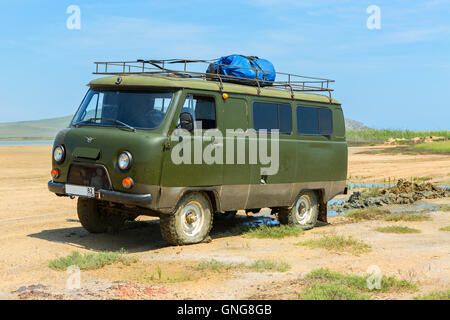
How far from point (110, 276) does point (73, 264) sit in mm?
751

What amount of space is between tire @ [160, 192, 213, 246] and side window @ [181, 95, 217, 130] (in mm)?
1180

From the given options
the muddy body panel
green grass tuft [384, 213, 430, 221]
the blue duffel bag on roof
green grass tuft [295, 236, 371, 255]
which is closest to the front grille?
the muddy body panel

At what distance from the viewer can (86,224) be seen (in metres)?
11.0

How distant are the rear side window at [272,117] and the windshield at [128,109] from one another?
2161 mm

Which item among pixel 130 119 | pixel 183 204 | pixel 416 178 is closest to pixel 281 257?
pixel 183 204

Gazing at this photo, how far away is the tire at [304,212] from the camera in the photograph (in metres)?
12.3

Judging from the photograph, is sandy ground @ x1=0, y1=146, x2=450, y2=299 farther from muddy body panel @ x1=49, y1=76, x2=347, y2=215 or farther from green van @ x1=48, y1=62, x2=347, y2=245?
muddy body panel @ x1=49, y1=76, x2=347, y2=215

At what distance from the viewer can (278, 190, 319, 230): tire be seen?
1231 centimetres

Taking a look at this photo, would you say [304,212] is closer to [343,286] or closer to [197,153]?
[197,153]

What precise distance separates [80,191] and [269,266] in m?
3.39

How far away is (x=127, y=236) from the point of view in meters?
11.2

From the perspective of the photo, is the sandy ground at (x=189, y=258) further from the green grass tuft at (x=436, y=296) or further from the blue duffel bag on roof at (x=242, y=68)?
the blue duffel bag on roof at (x=242, y=68)

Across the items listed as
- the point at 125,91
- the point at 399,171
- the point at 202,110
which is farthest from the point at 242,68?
the point at 399,171
